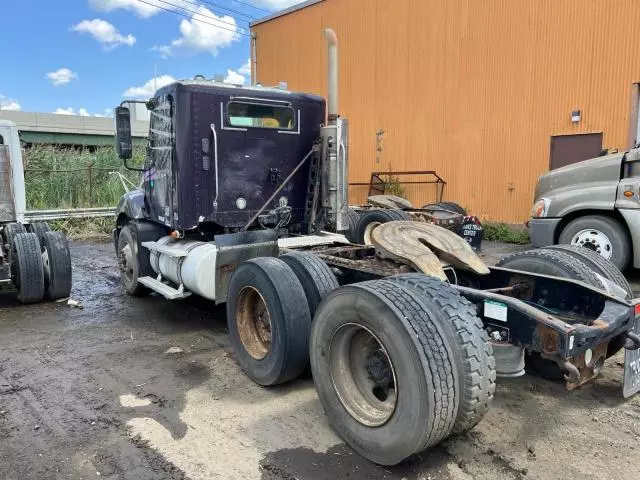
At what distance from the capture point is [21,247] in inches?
272

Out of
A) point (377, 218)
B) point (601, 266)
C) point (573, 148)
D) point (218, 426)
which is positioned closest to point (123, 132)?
point (218, 426)

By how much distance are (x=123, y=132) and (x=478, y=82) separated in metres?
10.6

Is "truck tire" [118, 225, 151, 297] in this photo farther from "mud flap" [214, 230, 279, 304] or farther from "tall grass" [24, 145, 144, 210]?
"tall grass" [24, 145, 144, 210]

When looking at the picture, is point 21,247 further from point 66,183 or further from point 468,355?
point 66,183

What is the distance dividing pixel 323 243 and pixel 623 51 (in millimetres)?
9661

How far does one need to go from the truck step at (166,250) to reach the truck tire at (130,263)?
333 mm

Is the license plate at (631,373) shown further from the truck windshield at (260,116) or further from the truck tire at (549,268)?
the truck windshield at (260,116)

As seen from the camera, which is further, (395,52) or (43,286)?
(395,52)

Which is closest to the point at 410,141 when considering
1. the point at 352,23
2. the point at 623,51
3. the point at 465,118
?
the point at 465,118

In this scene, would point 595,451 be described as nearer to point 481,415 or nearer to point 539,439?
point 539,439

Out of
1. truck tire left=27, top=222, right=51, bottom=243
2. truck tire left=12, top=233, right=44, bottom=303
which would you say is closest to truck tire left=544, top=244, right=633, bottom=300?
truck tire left=12, top=233, right=44, bottom=303

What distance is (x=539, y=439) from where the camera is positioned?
335cm

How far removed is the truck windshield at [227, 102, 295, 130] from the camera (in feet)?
19.5

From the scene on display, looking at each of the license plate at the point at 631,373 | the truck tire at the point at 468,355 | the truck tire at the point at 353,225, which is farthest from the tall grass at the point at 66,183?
the license plate at the point at 631,373
